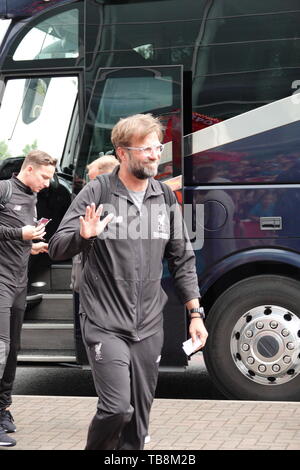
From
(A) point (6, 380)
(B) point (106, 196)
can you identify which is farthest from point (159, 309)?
(A) point (6, 380)

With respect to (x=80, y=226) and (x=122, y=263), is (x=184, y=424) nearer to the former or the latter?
(x=122, y=263)

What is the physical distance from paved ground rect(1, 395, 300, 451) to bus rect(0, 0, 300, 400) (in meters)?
0.40

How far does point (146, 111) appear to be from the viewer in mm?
7609

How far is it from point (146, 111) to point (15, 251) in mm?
1758

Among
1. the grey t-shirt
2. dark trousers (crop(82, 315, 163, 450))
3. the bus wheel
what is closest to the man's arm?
the grey t-shirt

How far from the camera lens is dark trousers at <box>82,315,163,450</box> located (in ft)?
15.3

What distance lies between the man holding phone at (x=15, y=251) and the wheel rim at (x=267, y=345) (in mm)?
1772

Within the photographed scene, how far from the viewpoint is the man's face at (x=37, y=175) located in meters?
6.62

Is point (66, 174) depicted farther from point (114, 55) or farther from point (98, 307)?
point (98, 307)

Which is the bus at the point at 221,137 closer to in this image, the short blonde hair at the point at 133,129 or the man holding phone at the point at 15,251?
the man holding phone at the point at 15,251

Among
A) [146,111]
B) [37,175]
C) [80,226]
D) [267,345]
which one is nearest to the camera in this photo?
[80,226]
